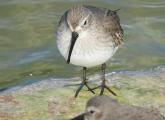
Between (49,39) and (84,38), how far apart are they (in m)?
4.54

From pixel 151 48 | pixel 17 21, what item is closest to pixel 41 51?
pixel 17 21

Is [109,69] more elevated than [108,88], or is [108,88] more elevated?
[108,88]

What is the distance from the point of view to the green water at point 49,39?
11.2 meters

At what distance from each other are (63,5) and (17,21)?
4.45ft

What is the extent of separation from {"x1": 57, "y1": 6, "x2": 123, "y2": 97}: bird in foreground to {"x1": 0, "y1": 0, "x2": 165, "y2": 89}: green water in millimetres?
2638

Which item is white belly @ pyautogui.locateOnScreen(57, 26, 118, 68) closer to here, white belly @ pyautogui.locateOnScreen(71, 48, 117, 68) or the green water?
white belly @ pyautogui.locateOnScreen(71, 48, 117, 68)

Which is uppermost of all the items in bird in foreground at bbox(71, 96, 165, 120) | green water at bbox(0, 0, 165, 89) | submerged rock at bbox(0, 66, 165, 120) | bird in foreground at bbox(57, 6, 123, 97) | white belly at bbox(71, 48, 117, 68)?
bird in foreground at bbox(57, 6, 123, 97)

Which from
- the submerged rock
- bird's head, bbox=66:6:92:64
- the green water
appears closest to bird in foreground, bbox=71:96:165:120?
the submerged rock

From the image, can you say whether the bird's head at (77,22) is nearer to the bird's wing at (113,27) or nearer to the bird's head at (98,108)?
the bird's wing at (113,27)

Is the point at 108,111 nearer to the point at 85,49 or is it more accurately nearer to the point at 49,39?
the point at 85,49

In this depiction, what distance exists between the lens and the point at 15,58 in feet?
38.8

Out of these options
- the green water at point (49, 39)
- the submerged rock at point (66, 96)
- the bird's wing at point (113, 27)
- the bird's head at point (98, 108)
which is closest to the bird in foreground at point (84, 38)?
the bird's wing at point (113, 27)

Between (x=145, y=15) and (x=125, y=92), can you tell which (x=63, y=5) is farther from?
(x=125, y=92)

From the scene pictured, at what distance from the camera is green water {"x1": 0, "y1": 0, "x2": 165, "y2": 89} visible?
11.2 meters
